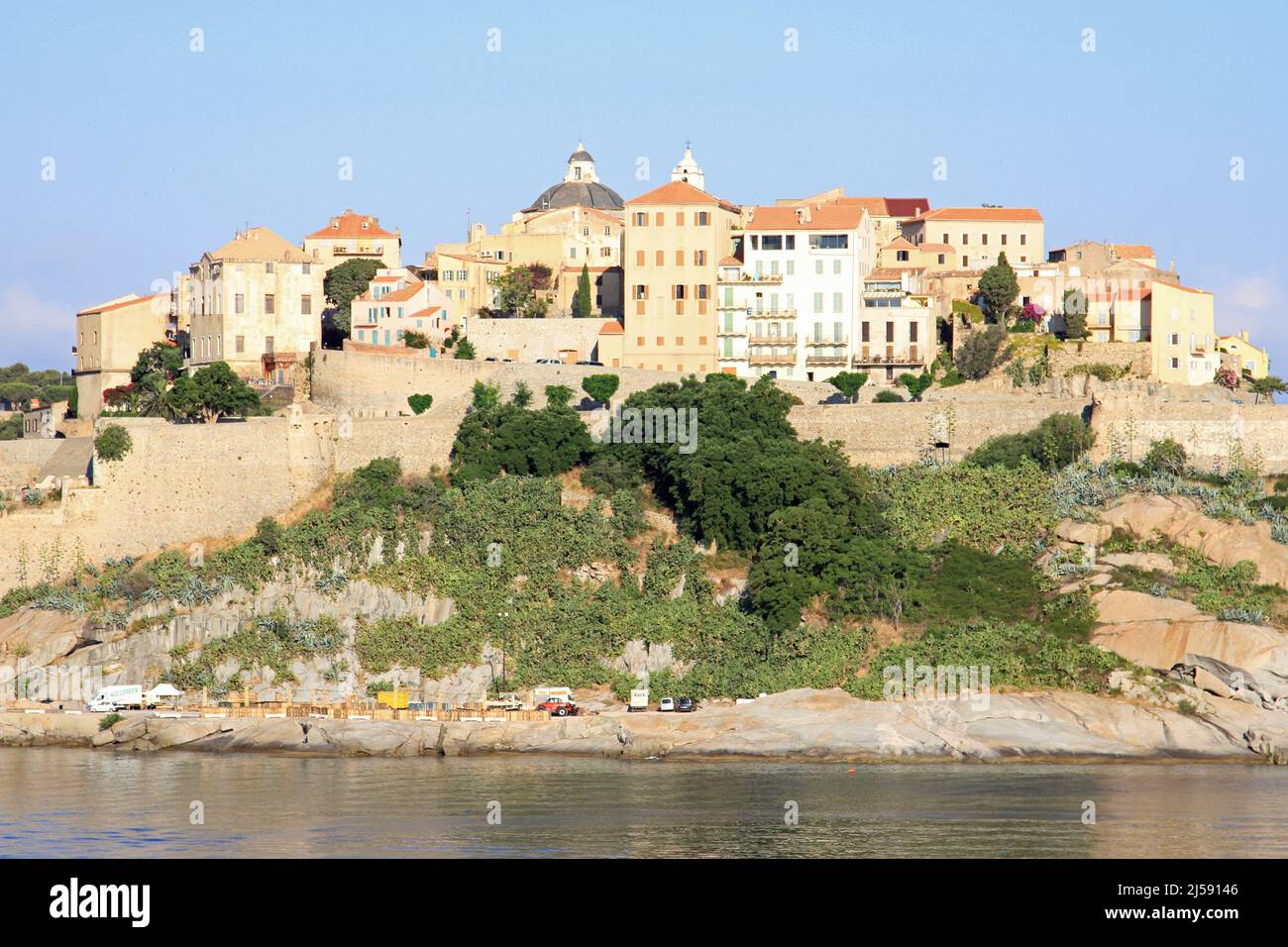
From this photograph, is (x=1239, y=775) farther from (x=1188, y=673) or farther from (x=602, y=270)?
(x=602, y=270)

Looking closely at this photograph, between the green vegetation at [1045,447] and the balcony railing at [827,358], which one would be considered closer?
the green vegetation at [1045,447]

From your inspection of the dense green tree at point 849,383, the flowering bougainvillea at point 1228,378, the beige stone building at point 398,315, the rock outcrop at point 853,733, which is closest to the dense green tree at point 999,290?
the flowering bougainvillea at point 1228,378

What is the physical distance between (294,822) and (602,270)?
137ft

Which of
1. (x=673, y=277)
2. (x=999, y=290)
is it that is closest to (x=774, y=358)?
(x=673, y=277)

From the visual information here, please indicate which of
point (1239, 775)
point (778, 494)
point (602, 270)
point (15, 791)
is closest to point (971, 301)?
point (602, 270)

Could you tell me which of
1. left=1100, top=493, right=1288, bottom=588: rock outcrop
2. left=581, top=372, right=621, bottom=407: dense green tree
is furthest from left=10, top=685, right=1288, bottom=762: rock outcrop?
left=581, top=372, right=621, bottom=407: dense green tree

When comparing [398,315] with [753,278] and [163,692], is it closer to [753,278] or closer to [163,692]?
[753,278]

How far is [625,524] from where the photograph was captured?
52562mm

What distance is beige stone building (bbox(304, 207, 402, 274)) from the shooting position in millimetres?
77438

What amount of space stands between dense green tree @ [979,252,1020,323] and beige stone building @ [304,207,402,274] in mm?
22736

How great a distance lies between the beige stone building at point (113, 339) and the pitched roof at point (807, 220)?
811 inches

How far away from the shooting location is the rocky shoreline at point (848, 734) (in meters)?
44.3

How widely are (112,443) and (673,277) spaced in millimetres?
20918

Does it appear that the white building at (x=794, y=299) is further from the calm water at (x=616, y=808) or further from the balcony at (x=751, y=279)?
the calm water at (x=616, y=808)
